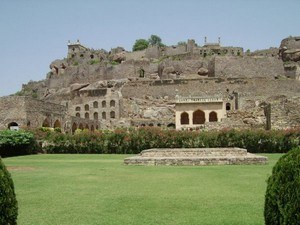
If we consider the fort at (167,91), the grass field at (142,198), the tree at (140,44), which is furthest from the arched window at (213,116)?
the tree at (140,44)

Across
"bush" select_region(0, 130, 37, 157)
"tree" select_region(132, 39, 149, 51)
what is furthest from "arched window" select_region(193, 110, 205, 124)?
"tree" select_region(132, 39, 149, 51)

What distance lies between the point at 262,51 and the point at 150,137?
57341mm

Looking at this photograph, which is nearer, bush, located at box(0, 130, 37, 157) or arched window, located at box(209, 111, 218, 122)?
bush, located at box(0, 130, 37, 157)

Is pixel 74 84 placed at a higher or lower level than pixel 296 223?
higher

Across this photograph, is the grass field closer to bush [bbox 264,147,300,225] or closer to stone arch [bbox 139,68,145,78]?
bush [bbox 264,147,300,225]

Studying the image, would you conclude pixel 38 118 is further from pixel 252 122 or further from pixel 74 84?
pixel 74 84

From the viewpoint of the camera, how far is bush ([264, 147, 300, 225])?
5.82 meters

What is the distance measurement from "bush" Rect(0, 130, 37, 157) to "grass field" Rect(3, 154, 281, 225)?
1320 cm

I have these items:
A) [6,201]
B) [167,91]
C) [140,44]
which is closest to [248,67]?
[167,91]

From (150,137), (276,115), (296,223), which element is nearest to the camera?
(296,223)

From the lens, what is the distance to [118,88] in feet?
217

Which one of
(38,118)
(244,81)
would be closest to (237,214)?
(38,118)

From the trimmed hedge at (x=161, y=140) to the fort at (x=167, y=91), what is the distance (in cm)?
787

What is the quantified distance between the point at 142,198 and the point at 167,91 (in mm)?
55337
